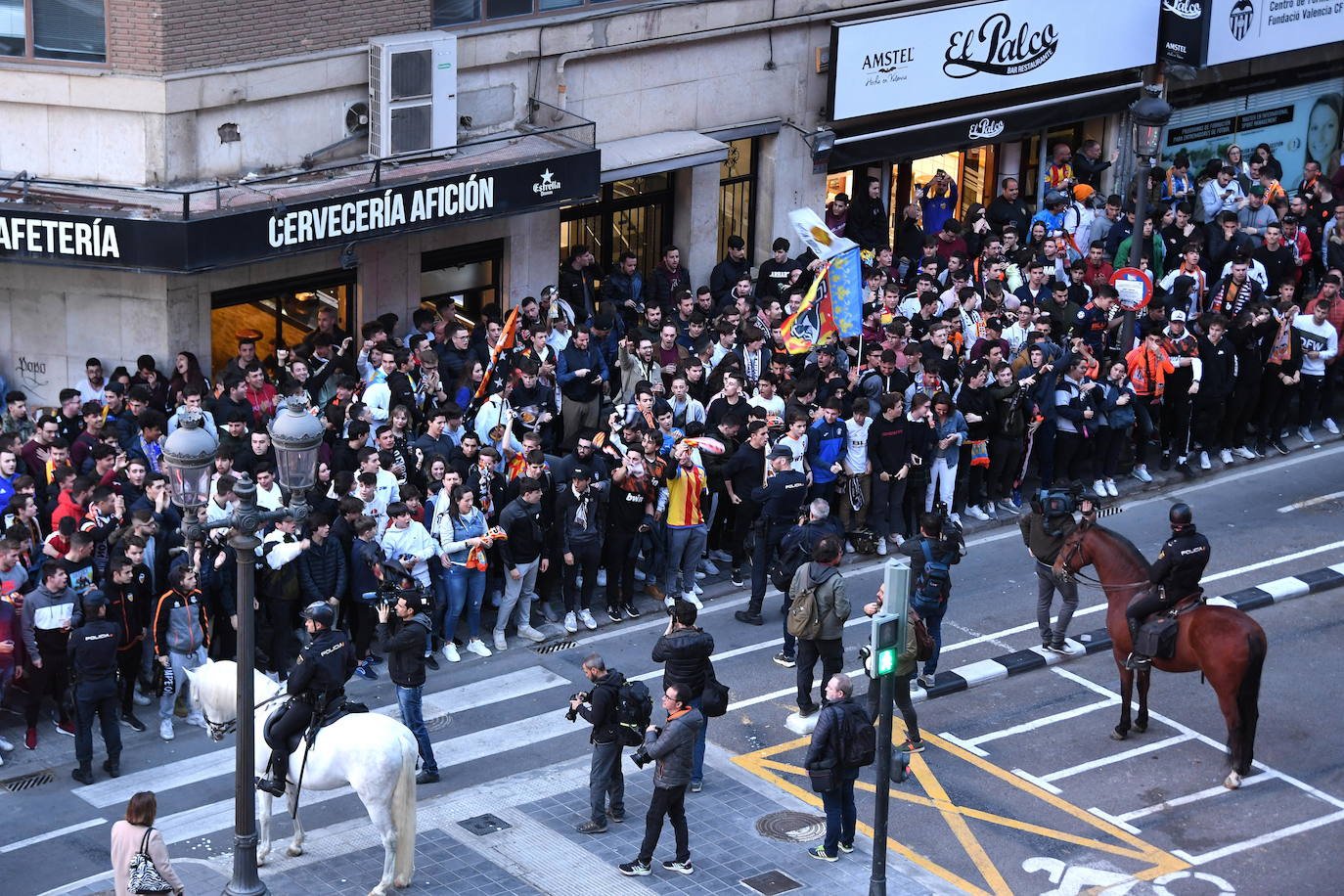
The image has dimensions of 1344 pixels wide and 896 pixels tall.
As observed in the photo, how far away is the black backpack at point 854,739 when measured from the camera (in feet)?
50.5

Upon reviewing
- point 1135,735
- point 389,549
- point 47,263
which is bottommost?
point 1135,735

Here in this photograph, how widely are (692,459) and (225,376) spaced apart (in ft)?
16.5

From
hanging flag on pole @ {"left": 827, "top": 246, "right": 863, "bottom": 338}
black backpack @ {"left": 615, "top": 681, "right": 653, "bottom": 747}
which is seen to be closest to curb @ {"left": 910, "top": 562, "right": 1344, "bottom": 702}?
black backpack @ {"left": 615, "top": 681, "right": 653, "bottom": 747}

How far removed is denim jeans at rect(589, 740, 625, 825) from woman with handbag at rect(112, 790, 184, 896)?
148 inches

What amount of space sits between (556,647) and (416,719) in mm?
3510

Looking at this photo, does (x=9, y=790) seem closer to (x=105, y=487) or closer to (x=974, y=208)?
(x=105, y=487)

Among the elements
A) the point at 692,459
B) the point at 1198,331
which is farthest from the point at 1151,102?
the point at 692,459

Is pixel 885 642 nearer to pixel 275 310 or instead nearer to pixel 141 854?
pixel 141 854

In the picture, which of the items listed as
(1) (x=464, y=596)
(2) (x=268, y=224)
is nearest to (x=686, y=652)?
(1) (x=464, y=596)

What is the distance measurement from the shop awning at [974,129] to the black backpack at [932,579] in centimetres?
1152

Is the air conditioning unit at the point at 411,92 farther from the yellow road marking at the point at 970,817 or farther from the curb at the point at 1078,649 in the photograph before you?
the yellow road marking at the point at 970,817

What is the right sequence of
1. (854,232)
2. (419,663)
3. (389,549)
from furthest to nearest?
(854,232) < (389,549) < (419,663)

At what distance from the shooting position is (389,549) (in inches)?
749

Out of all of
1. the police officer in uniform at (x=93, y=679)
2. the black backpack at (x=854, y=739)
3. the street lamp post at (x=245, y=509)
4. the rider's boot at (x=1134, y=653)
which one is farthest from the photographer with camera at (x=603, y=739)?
the rider's boot at (x=1134, y=653)
